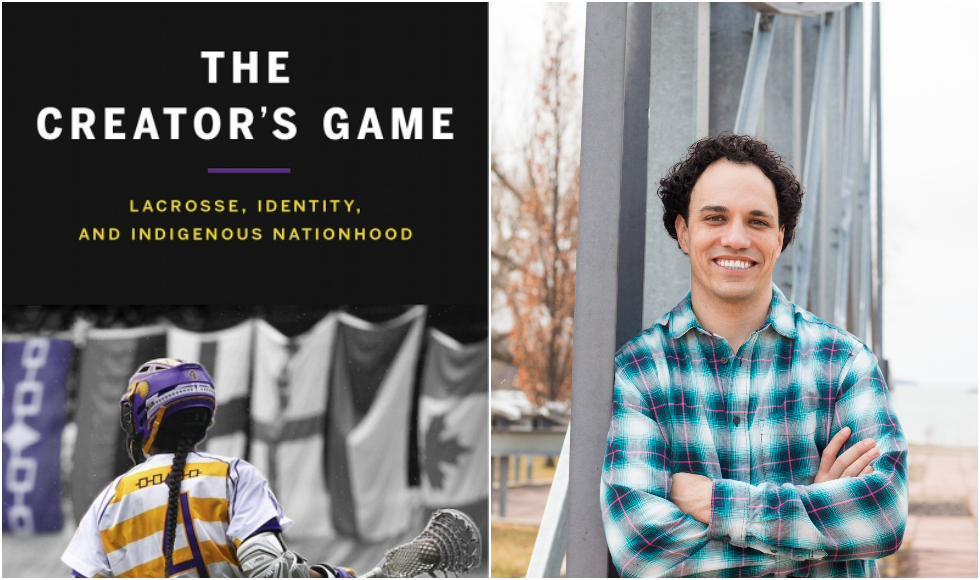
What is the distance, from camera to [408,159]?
5699mm

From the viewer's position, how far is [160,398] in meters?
2.99

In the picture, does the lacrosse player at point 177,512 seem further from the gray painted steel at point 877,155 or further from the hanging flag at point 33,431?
the gray painted steel at point 877,155

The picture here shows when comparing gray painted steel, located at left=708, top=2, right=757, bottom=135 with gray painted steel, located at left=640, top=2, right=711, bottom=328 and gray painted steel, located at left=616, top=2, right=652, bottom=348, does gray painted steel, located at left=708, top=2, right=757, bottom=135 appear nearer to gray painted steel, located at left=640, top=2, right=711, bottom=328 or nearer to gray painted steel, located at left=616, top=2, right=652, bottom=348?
gray painted steel, located at left=640, top=2, right=711, bottom=328

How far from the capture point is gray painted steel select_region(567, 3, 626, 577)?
1.65 m

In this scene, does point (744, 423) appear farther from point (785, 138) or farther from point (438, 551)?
point (438, 551)

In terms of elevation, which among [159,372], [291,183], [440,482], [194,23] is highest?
[194,23]

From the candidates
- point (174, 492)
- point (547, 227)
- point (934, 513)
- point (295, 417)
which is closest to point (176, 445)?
point (174, 492)

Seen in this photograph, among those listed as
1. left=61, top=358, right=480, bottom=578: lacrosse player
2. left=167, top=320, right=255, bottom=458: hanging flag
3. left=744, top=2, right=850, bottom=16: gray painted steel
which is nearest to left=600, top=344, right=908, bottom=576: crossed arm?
left=744, top=2, right=850, bottom=16: gray painted steel

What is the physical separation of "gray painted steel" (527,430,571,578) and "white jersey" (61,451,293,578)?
3.71 feet

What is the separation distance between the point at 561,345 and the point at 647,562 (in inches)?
316

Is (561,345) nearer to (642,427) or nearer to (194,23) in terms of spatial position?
(194,23)

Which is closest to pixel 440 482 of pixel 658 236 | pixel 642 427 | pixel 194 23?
pixel 194 23

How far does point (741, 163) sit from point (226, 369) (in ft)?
12.9

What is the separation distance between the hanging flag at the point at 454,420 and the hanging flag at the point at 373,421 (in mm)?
109
